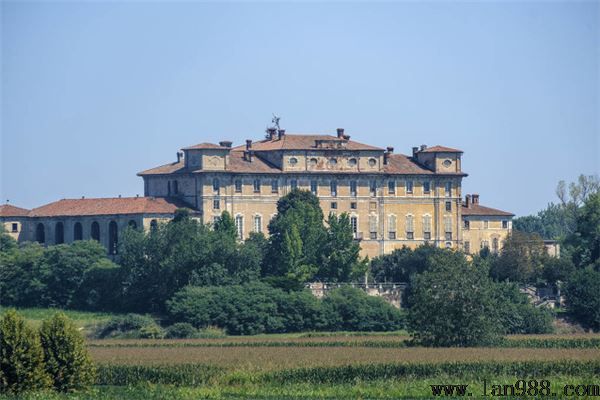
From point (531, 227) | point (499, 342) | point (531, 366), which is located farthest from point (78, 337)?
point (531, 227)

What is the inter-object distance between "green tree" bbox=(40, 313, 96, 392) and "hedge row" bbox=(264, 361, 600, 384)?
637 centimetres

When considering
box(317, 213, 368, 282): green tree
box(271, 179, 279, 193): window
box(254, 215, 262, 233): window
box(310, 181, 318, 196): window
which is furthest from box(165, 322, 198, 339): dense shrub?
box(310, 181, 318, 196): window

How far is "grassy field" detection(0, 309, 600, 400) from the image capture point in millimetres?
58688

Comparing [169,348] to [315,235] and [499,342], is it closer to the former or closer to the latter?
[499,342]

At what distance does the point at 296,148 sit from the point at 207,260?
52.8 ft

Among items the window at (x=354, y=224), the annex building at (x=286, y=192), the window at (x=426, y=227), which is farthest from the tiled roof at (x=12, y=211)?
the window at (x=426, y=227)

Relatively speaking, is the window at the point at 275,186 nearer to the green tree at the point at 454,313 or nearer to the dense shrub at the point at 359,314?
the dense shrub at the point at 359,314

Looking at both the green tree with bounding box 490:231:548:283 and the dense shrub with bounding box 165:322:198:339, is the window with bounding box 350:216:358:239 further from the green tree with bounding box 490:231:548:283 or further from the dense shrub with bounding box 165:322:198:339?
the dense shrub with bounding box 165:322:198:339

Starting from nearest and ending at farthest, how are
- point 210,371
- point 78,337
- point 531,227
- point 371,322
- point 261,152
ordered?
point 78,337 < point 210,371 < point 371,322 < point 261,152 < point 531,227

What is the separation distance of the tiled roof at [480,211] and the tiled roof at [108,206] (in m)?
20.9

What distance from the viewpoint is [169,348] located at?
77.2 meters

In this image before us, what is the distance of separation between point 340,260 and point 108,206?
14.8 meters

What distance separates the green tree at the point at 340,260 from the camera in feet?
347

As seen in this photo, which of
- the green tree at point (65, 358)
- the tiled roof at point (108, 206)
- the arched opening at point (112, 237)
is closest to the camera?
the green tree at point (65, 358)
